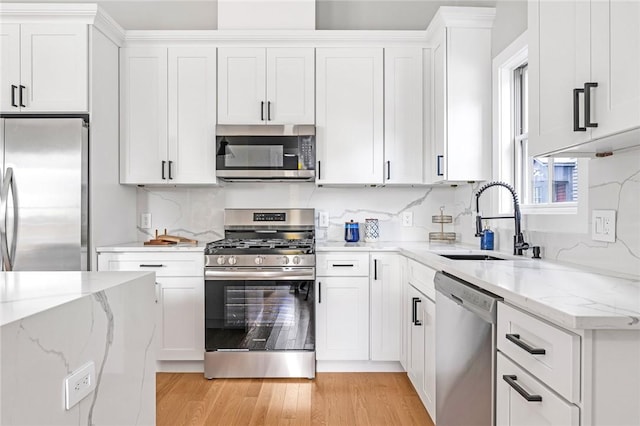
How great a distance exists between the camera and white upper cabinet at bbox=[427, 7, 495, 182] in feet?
9.64

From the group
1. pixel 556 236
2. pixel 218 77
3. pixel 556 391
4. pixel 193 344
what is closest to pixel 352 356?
pixel 193 344

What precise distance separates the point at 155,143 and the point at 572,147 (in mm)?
2777

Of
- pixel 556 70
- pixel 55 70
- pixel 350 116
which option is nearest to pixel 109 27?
pixel 55 70

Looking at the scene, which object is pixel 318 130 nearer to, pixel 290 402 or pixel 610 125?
pixel 290 402

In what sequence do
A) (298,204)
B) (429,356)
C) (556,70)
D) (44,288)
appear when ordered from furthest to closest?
(298,204)
(429,356)
(556,70)
(44,288)

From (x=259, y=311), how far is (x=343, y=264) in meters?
0.66

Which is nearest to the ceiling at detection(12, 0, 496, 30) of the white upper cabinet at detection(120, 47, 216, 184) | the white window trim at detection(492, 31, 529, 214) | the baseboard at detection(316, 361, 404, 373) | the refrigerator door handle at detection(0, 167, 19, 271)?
the white upper cabinet at detection(120, 47, 216, 184)

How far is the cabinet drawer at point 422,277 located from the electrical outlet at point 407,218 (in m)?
0.85

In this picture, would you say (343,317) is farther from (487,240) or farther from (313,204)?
(487,240)

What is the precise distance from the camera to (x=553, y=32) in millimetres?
1614

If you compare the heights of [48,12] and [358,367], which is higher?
[48,12]

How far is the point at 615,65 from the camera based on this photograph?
1270 mm

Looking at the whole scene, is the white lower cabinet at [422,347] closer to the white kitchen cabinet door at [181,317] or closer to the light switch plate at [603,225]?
the light switch plate at [603,225]

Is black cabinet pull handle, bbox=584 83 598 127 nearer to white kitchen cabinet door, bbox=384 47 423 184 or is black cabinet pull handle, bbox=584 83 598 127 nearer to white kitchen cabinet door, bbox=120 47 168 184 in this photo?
white kitchen cabinet door, bbox=384 47 423 184
